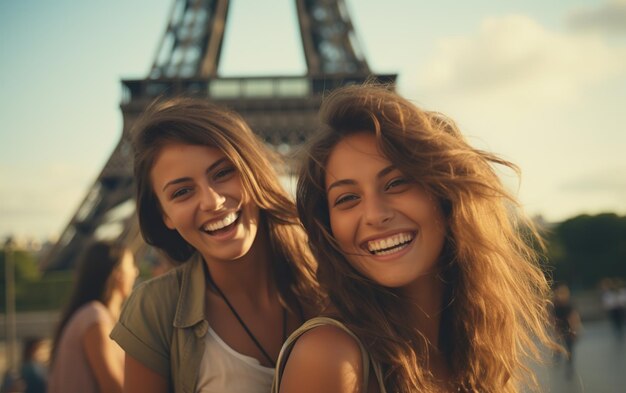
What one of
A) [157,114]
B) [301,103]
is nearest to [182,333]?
[157,114]

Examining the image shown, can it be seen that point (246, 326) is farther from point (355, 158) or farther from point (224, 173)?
point (355, 158)

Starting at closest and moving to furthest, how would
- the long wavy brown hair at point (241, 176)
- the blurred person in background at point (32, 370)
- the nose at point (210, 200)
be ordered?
the nose at point (210, 200), the long wavy brown hair at point (241, 176), the blurred person in background at point (32, 370)

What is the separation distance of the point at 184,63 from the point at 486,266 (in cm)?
2575

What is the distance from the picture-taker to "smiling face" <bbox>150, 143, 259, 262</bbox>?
2367mm

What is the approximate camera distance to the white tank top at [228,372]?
2.21 m

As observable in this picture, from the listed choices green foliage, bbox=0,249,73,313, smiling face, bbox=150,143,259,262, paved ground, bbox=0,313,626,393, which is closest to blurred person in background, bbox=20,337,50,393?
smiling face, bbox=150,143,259,262

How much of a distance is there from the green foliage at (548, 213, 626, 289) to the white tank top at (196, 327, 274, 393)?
1493 inches

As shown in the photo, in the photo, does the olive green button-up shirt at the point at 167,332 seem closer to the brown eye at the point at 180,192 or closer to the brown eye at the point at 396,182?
the brown eye at the point at 180,192

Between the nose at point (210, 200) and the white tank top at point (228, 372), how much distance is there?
450 millimetres

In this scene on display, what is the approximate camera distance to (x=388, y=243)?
181cm

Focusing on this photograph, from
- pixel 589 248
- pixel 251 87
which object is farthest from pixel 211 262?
pixel 589 248

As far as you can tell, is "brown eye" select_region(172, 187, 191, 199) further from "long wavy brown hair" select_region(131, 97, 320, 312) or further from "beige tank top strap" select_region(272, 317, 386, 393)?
"beige tank top strap" select_region(272, 317, 386, 393)

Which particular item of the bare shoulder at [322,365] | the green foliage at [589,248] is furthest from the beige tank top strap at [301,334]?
the green foliage at [589,248]

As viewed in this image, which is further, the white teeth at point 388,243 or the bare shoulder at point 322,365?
the white teeth at point 388,243
